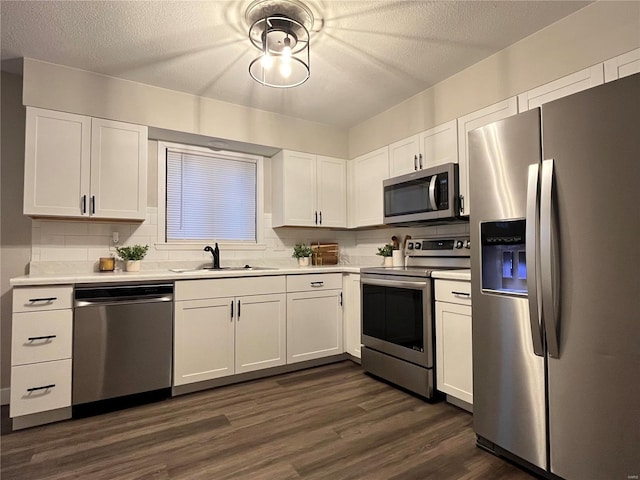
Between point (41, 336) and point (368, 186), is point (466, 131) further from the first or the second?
point (41, 336)

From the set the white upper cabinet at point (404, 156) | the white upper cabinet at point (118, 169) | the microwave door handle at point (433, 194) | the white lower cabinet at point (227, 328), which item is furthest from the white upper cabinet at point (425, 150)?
the white upper cabinet at point (118, 169)

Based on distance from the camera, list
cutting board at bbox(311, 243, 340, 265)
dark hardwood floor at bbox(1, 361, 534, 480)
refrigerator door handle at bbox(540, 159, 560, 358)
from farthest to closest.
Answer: cutting board at bbox(311, 243, 340, 265) < dark hardwood floor at bbox(1, 361, 534, 480) < refrigerator door handle at bbox(540, 159, 560, 358)

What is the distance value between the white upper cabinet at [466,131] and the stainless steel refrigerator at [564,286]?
817mm

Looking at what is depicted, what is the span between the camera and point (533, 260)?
1.54 m

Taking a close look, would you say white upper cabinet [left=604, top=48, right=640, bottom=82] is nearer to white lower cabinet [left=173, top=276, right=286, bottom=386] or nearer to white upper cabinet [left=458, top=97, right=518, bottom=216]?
white upper cabinet [left=458, top=97, right=518, bottom=216]

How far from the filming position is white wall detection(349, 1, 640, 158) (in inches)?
74.5

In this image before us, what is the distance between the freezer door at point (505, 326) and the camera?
5.30 ft

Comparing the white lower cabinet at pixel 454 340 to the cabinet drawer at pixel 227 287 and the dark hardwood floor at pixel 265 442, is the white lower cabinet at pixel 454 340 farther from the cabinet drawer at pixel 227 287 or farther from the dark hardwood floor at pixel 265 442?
the cabinet drawer at pixel 227 287

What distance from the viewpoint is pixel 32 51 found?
2396mm

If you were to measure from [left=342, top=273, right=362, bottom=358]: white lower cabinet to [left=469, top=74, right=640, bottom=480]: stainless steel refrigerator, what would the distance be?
1.50 m

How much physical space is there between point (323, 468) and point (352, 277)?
1807 millimetres

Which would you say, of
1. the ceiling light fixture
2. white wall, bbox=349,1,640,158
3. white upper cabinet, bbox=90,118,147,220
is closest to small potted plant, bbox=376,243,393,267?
white wall, bbox=349,1,640,158

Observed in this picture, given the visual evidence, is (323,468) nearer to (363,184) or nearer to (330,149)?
(363,184)

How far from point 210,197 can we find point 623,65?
3.23 metres
